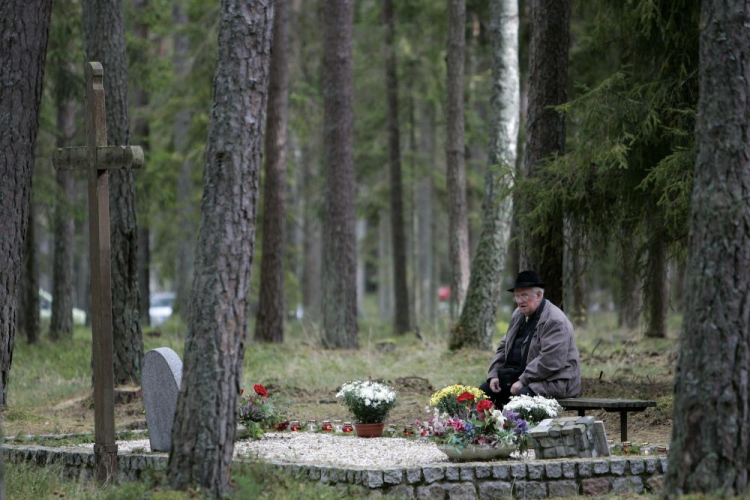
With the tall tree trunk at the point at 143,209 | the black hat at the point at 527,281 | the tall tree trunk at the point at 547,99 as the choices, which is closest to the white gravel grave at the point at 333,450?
the black hat at the point at 527,281

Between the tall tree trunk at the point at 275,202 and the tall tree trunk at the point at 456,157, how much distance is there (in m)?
3.34

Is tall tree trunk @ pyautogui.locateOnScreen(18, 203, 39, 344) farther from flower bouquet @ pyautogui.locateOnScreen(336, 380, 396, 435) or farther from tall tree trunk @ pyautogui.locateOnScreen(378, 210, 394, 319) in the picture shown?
tall tree trunk @ pyautogui.locateOnScreen(378, 210, 394, 319)

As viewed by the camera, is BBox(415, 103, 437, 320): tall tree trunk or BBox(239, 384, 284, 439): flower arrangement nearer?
BBox(239, 384, 284, 439): flower arrangement

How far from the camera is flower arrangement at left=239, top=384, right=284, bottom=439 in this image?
10352 millimetres

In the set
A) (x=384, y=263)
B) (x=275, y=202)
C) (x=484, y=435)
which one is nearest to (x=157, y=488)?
(x=484, y=435)

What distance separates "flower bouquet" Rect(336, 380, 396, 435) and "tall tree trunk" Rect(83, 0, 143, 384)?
4.54 meters

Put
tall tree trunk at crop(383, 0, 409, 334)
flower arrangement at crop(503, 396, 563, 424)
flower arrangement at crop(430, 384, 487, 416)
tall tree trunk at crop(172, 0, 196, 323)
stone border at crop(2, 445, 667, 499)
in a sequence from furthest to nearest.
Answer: tall tree trunk at crop(383, 0, 409, 334) < tall tree trunk at crop(172, 0, 196, 323) < flower arrangement at crop(430, 384, 487, 416) < flower arrangement at crop(503, 396, 563, 424) < stone border at crop(2, 445, 667, 499)

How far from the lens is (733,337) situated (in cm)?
648

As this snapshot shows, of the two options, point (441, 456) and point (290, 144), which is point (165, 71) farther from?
point (441, 456)

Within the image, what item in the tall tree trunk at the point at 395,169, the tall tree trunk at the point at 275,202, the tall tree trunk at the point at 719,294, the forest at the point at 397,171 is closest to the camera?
the tall tree trunk at the point at 719,294

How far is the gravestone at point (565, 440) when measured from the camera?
8.29 metres

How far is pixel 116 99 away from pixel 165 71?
1035cm

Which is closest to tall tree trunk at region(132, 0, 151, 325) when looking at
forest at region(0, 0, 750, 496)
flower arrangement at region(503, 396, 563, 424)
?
forest at region(0, 0, 750, 496)

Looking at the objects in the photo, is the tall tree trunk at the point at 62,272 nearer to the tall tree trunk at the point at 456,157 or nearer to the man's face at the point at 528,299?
the tall tree trunk at the point at 456,157
